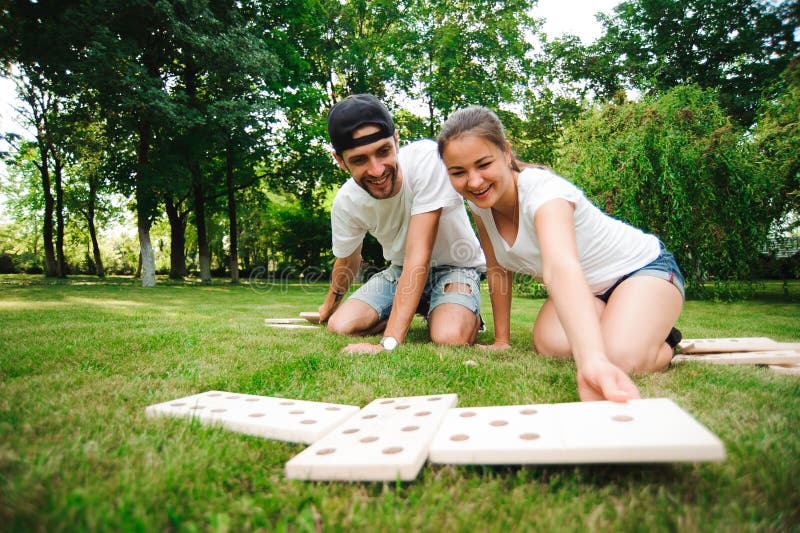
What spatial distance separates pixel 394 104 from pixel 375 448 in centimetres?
1829

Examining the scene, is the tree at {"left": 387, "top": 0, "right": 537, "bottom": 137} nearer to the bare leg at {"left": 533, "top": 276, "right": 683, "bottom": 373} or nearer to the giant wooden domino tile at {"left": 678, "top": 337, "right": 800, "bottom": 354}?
the giant wooden domino tile at {"left": 678, "top": 337, "right": 800, "bottom": 354}

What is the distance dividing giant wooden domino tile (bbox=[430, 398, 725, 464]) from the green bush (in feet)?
29.3

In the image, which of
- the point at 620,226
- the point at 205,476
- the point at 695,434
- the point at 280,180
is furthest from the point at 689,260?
the point at 280,180

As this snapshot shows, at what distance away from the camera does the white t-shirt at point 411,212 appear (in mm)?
3402

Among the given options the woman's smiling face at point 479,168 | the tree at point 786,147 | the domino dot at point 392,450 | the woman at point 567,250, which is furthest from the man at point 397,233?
the tree at point 786,147

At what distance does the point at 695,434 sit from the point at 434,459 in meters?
0.66

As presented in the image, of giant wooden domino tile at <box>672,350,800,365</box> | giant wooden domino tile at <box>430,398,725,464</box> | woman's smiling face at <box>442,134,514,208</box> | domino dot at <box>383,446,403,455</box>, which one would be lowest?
giant wooden domino tile at <box>672,350,800,365</box>

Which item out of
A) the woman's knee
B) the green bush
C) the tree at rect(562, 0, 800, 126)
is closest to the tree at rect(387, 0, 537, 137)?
the tree at rect(562, 0, 800, 126)

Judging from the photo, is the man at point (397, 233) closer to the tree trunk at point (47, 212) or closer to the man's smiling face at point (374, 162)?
the man's smiling face at point (374, 162)

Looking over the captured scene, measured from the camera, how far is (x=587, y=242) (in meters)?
2.64

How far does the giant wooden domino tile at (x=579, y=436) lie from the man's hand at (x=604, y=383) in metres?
0.07

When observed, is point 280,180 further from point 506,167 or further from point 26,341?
point 506,167

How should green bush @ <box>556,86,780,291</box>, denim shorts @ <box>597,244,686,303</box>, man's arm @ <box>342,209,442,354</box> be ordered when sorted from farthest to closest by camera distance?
green bush @ <box>556,86,780,291</box> < man's arm @ <box>342,209,442,354</box> < denim shorts @ <box>597,244,686,303</box>

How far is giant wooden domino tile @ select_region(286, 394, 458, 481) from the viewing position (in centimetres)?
117
